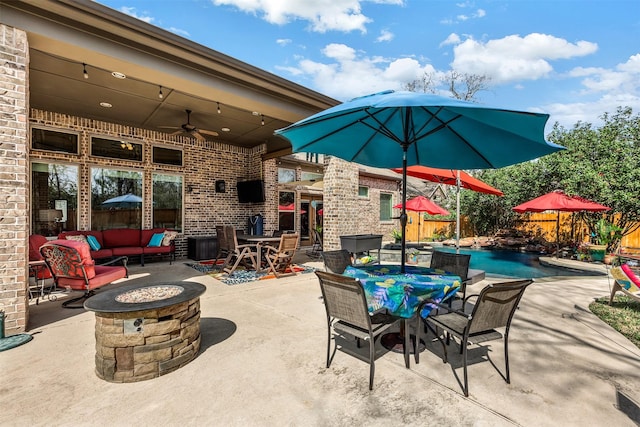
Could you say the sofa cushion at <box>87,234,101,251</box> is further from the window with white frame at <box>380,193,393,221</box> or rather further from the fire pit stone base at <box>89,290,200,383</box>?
the window with white frame at <box>380,193,393,221</box>

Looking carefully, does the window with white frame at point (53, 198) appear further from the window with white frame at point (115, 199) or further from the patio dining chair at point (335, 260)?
the patio dining chair at point (335, 260)

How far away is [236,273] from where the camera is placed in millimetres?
6215

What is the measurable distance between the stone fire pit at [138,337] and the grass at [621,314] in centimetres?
431

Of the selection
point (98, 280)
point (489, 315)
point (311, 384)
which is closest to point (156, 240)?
point (98, 280)

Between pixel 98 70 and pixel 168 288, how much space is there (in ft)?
12.9

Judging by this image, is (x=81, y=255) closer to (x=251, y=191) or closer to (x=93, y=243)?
(x=93, y=243)

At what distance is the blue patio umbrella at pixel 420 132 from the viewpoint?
91.2 inches

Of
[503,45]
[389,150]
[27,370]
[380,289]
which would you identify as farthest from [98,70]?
[503,45]

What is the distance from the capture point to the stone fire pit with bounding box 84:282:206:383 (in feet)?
7.25

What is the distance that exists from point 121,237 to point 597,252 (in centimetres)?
1302

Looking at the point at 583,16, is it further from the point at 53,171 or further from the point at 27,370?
the point at 53,171

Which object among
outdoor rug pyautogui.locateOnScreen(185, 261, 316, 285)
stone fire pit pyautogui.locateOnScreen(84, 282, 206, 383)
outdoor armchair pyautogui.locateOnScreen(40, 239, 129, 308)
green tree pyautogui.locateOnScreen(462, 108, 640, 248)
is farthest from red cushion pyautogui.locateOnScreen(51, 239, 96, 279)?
green tree pyautogui.locateOnScreen(462, 108, 640, 248)

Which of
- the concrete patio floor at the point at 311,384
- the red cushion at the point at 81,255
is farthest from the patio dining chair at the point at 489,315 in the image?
the red cushion at the point at 81,255

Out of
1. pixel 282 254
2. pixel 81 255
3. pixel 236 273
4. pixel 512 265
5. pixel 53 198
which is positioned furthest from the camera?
pixel 512 265
